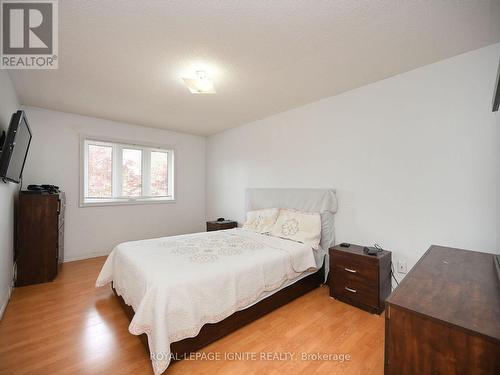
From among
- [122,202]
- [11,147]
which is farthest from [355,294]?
[122,202]

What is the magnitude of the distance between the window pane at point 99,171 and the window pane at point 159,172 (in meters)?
0.77

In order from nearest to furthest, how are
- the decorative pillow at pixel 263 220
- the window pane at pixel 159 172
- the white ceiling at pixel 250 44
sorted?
the white ceiling at pixel 250 44, the decorative pillow at pixel 263 220, the window pane at pixel 159 172

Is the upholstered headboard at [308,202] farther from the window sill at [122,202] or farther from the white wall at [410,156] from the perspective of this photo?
the window sill at [122,202]

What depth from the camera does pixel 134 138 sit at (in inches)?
171

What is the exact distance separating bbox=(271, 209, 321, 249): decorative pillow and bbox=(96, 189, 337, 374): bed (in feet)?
0.35

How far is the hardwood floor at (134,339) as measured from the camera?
1.55 meters

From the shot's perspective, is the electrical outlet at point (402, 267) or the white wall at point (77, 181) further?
the white wall at point (77, 181)

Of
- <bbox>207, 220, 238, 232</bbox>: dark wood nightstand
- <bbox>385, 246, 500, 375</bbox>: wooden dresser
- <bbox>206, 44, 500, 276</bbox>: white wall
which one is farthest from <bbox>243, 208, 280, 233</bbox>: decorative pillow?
<bbox>385, 246, 500, 375</bbox>: wooden dresser

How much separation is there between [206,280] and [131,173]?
3501 mm

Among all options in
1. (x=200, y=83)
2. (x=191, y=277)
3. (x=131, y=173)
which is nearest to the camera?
(x=191, y=277)

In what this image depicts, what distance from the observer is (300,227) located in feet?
9.61

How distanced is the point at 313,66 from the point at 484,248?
223cm

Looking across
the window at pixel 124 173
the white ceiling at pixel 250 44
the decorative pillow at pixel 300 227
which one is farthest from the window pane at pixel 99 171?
the decorative pillow at pixel 300 227

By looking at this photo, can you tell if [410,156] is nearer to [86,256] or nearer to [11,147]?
[11,147]
